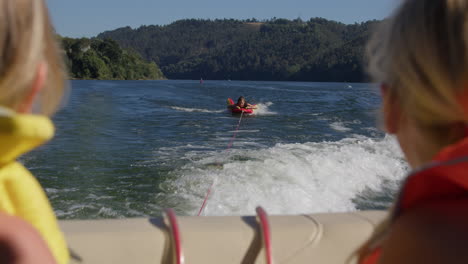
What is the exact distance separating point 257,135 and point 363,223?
905 cm

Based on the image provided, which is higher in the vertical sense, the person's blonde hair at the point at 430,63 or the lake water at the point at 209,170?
the person's blonde hair at the point at 430,63

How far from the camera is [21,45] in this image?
57cm

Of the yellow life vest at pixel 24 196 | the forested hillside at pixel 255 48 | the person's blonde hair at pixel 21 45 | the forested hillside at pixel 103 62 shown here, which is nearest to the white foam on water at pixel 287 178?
the yellow life vest at pixel 24 196

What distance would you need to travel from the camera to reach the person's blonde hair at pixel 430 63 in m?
0.52

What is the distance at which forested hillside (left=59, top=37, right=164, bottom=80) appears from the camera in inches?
2132

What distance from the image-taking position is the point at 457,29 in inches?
20.4

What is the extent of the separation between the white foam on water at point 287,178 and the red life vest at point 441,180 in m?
4.13

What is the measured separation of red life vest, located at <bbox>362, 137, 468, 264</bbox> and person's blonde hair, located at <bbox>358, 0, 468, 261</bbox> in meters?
0.04

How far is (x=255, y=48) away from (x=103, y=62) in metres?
54.2

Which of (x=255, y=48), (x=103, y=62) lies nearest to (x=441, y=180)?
(x=103, y=62)

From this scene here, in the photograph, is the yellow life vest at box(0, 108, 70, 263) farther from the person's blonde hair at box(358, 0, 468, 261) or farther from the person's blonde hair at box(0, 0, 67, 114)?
the person's blonde hair at box(358, 0, 468, 261)

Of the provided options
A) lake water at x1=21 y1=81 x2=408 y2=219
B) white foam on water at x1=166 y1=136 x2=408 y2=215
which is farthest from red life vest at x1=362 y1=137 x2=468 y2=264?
white foam on water at x1=166 y1=136 x2=408 y2=215

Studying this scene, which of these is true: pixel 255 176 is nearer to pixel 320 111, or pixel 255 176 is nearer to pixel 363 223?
pixel 363 223

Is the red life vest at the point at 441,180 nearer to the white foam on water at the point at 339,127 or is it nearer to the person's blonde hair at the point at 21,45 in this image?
the person's blonde hair at the point at 21,45
